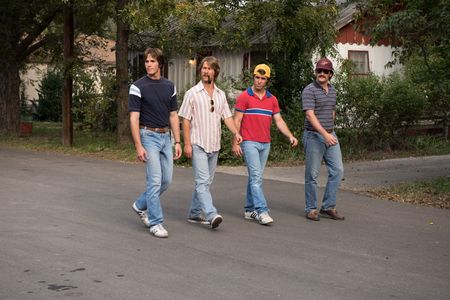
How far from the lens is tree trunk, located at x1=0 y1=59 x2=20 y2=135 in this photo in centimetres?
2394

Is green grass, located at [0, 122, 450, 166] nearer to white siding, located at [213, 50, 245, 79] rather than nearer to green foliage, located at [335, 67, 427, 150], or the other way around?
green foliage, located at [335, 67, 427, 150]

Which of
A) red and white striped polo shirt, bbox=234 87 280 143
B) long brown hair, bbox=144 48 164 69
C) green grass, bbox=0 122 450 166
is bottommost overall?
green grass, bbox=0 122 450 166

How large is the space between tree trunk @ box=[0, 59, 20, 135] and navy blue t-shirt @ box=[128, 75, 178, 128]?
16.7m

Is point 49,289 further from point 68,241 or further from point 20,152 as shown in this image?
point 20,152

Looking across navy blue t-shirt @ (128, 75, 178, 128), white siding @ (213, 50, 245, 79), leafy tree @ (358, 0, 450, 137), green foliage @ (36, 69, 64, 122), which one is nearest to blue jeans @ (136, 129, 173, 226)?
navy blue t-shirt @ (128, 75, 178, 128)

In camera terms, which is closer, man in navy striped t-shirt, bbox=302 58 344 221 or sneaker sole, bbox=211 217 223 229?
sneaker sole, bbox=211 217 223 229

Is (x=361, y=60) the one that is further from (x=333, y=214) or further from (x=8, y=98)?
(x=333, y=214)

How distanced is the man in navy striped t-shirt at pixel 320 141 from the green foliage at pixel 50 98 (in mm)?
27913

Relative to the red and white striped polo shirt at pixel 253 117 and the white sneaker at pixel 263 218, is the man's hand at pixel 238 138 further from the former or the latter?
the white sneaker at pixel 263 218

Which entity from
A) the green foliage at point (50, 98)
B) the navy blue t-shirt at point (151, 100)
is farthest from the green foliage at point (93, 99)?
the green foliage at point (50, 98)

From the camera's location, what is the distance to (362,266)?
22.7 feet

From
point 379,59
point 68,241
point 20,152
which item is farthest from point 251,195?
point 379,59

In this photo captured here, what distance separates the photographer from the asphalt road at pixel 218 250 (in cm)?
605

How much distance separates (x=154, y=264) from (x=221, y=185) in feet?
18.4
